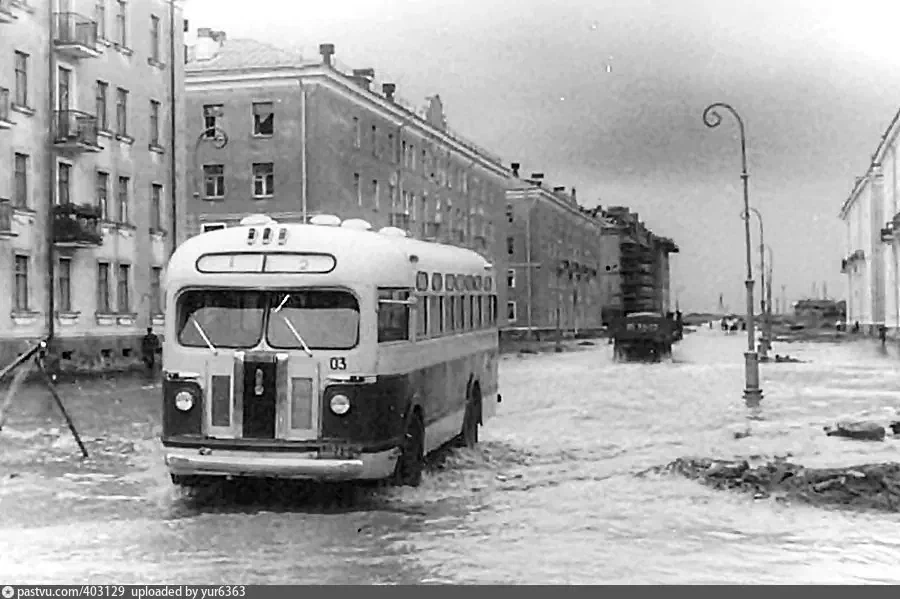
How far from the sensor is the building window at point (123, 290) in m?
9.06

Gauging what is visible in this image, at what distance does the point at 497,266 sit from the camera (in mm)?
9820

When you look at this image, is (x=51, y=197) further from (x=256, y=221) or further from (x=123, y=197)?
(x=256, y=221)

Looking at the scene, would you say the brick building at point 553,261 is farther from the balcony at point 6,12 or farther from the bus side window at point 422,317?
the balcony at point 6,12

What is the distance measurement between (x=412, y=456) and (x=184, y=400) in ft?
5.08

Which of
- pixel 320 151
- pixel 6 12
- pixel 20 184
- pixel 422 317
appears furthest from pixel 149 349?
pixel 6 12

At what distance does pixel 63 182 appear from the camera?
347 inches

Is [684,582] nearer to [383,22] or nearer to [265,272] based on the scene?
[265,272]

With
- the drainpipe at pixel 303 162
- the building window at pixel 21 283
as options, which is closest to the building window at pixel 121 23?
the drainpipe at pixel 303 162

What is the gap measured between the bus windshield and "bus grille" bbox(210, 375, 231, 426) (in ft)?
0.65

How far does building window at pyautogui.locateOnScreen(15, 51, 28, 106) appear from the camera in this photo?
8680mm

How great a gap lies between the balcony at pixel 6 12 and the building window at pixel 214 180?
2.03 meters

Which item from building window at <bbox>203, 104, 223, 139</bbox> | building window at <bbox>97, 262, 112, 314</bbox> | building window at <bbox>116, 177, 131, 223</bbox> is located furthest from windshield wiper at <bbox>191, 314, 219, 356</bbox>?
building window at <bbox>116, 177, 131, 223</bbox>

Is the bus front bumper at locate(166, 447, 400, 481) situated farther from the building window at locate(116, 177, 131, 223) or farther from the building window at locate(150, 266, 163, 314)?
the building window at locate(116, 177, 131, 223)

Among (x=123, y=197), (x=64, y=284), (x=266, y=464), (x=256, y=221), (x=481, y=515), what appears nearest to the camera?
(x=266, y=464)
